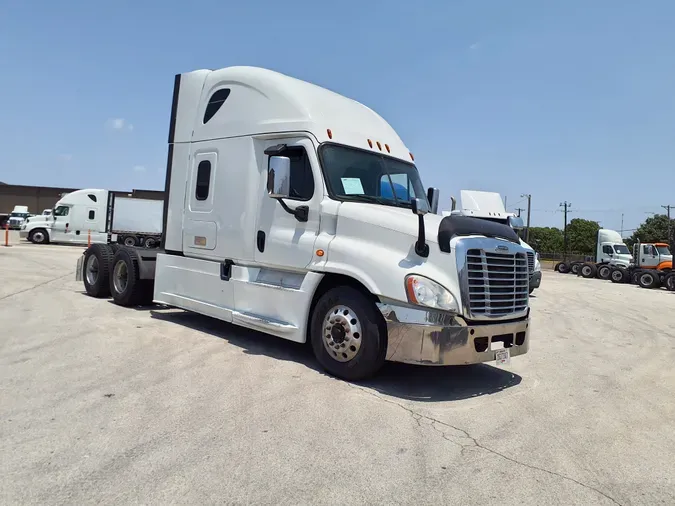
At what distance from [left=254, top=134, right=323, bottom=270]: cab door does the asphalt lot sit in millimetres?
1254

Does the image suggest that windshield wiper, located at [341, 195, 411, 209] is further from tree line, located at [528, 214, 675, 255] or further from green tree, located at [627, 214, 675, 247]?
green tree, located at [627, 214, 675, 247]

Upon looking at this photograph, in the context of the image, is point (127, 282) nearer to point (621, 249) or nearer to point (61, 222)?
point (61, 222)

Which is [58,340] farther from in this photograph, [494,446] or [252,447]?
[494,446]

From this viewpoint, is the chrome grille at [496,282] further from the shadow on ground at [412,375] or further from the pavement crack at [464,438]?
the pavement crack at [464,438]

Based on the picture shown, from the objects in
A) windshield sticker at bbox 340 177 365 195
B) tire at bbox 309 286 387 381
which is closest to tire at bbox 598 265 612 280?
windshield sticker at bbox 340 177 365 195

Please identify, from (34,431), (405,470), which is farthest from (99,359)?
(405,470)

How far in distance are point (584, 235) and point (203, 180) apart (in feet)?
345

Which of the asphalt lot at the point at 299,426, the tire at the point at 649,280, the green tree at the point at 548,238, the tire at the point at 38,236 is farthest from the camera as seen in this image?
the green tree at the point at 548,238

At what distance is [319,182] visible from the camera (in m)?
6.09

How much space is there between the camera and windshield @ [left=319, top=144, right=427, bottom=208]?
6.14 metres

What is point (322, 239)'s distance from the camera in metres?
5.94

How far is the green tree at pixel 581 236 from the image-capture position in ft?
324

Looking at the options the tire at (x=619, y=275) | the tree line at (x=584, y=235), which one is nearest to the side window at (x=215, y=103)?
the tire at (x=619, y=275)

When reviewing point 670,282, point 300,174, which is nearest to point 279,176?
point 300,174
